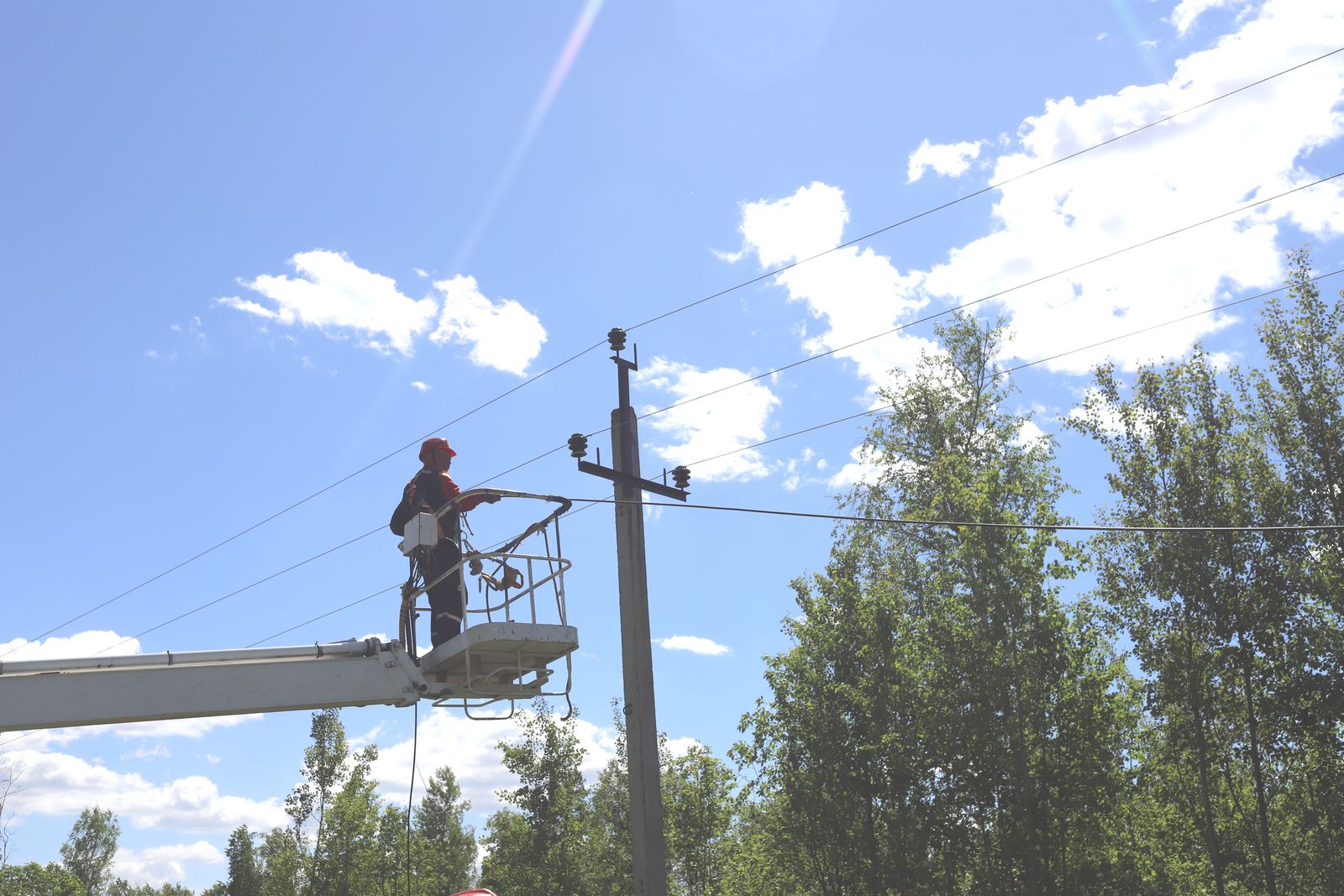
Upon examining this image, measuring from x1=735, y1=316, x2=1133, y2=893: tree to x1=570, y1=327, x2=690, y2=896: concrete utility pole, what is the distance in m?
10.5

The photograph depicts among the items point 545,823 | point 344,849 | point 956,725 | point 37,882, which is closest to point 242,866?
point 37,882

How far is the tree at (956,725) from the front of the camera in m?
20.7

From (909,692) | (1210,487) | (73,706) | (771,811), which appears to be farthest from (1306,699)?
(73,706)

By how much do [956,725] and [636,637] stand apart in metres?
12.0

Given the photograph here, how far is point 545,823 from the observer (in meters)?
35.1

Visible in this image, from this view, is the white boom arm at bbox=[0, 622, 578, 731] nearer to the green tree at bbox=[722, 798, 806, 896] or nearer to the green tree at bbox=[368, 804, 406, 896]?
the green tree at bbox=[722, 798, 806, 896]

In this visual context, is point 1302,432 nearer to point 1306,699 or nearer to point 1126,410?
point 1126,410

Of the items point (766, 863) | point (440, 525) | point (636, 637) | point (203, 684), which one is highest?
point (440, 525)

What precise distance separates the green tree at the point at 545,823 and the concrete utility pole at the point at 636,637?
78.7ft

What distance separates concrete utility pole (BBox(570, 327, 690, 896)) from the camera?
36.1 ft

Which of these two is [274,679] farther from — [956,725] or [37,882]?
[37,882]

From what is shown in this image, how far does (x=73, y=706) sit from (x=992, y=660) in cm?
1643

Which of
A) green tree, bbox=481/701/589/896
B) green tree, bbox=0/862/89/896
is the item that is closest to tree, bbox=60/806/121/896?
green tree, bbox=0/862/89/896

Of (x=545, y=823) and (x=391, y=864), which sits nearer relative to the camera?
(x=545, y=823)
